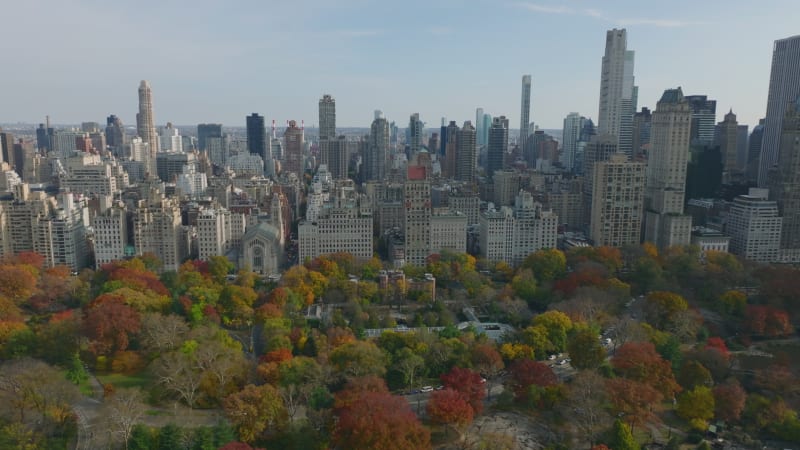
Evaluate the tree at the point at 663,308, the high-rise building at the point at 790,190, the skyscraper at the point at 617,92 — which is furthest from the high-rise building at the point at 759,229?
the skyscraper at the point at 617,92

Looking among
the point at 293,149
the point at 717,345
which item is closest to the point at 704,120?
the point at 717,345

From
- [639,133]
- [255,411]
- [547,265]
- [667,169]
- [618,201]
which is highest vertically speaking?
[639,133]

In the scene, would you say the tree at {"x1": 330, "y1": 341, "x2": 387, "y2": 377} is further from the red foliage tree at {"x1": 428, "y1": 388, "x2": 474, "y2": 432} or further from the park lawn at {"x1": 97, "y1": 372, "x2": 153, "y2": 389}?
the park lawn at {"x1": 97, "y1": 372, "x2": 153, "y2": 389}

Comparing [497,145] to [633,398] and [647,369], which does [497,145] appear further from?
[633,398]

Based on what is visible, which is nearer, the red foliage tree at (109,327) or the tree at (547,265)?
the red foliage tree at (109,327)

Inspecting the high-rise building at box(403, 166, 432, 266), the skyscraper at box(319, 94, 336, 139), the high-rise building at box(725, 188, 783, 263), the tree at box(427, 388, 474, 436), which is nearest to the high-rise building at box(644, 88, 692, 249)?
the high-rise building at box(725, 188, 783, 263)

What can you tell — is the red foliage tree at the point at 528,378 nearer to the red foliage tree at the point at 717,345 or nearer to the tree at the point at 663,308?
the red foliage tree at the point at 717,345

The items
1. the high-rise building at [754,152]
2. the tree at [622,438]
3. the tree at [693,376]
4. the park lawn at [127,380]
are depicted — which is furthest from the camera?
the high-rise building at [754,152]
